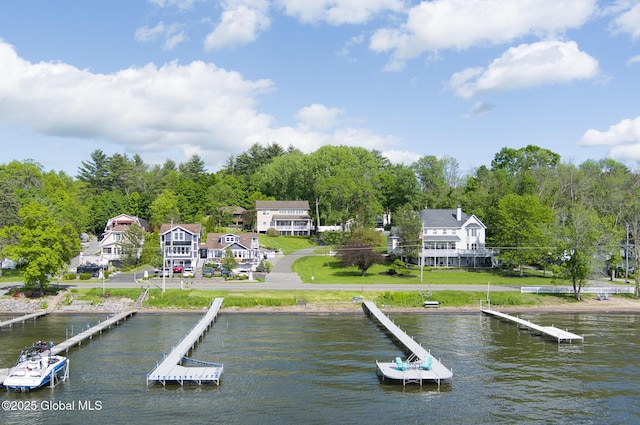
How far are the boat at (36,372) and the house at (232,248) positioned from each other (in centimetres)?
4836

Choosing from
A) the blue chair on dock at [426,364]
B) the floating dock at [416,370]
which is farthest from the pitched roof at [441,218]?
the blue chair on dock at [426,364]

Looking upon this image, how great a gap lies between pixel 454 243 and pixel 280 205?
45.0 meters

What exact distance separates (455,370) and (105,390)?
76.1 ft

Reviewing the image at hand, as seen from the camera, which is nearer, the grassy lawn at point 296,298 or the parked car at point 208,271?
the grassy lawn at point 296,298

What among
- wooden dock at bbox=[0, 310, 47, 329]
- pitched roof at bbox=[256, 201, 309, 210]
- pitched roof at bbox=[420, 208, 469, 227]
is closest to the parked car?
wooden dock at bbox=[0, 310, 47, 329]

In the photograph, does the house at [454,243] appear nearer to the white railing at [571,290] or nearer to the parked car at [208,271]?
the white railing at [571,290]

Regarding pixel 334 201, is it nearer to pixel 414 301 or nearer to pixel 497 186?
pixel 497 186

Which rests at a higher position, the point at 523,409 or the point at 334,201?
the point at 334,201

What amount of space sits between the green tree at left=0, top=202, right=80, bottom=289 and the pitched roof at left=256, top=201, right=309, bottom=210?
60401mm

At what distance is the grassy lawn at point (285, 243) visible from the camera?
10575cm

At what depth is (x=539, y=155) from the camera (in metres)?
124

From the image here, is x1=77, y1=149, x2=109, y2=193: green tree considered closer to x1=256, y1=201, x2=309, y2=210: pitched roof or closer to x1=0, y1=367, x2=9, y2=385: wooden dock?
x1=256, y1=201, x2=309, y2=210: pitched roof

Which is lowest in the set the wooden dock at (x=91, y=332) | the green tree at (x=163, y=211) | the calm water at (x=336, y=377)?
the calm water at (x=336, y=377)

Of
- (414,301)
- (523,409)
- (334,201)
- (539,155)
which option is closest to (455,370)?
(523,409)
